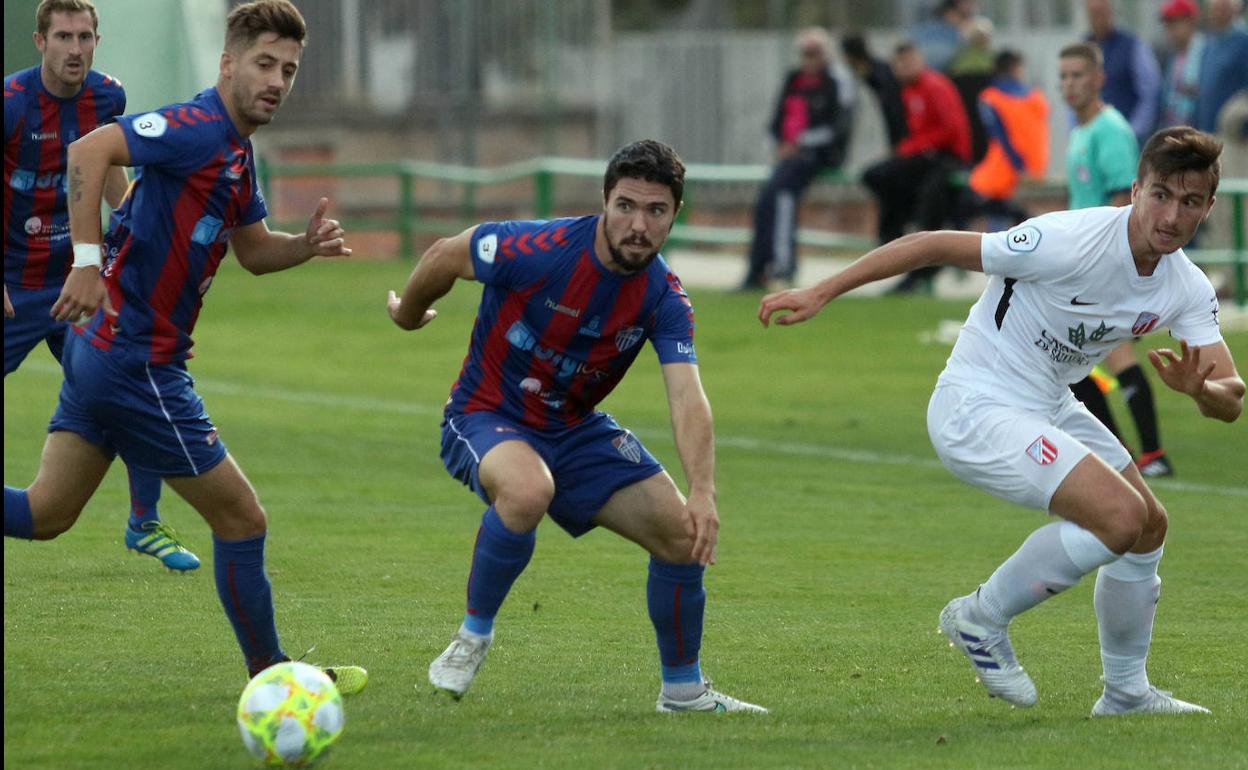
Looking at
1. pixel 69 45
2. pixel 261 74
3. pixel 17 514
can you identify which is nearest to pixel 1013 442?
pixel 261 74

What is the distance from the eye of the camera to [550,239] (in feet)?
20.3

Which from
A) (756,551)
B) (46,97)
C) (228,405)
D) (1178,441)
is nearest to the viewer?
(46,97)

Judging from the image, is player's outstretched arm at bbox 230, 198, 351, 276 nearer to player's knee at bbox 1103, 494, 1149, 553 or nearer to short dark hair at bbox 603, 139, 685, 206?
short dark hair at bbox 603, 139, 685, 206

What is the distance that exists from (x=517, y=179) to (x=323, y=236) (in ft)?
61.1

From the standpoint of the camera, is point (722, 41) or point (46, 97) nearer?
point (46, 97)

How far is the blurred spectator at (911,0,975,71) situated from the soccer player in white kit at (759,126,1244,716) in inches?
590

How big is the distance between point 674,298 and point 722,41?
2003cm

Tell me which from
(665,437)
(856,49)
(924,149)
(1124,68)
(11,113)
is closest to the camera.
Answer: (11,113)

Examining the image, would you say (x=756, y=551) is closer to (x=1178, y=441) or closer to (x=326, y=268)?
(x=1178, y=441)

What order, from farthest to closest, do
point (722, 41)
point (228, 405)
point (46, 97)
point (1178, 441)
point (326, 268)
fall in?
point (722, 41), point (326, 268), point (228, 405), point (1178, 441), point (46, 97)

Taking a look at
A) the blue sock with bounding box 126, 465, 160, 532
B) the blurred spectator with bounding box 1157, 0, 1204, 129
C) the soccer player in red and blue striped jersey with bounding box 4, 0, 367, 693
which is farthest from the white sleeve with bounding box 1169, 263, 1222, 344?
the blurred spectator with bounding box 1157, 0, 1204, 129

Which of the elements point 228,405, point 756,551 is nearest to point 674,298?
point 756,551

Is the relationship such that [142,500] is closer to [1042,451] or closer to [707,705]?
[707,705]

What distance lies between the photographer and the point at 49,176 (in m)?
8.34
